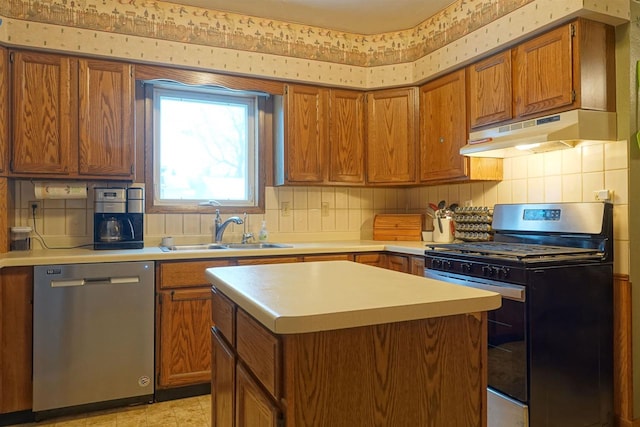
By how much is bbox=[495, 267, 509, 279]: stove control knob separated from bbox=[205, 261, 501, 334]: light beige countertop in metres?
0.84

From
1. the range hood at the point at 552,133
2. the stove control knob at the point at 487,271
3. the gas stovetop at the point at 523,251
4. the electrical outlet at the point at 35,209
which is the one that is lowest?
the stove control knob at the point at 487,271

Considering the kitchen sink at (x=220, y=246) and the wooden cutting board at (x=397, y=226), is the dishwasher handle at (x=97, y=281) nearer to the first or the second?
the kitchen sink at (x=220, y=246)

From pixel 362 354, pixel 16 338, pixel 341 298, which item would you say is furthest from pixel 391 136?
pixel 16 338

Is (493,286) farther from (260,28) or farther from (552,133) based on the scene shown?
(260,28)

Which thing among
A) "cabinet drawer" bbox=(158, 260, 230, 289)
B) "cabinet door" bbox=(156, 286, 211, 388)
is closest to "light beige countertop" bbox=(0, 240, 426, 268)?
"cabinet drawer" bbox=(158, 260, 230, 289)

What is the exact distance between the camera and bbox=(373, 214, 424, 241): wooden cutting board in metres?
3.50

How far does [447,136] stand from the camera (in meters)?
3.10

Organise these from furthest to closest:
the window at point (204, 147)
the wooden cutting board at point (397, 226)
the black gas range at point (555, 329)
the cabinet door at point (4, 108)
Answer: the wooden cutting board at point (397, 226) < the window at point (204, 147) < the cabinet door at point (4, 108) < the black gas range at point (555, 329)

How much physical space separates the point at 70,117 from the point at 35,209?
2.18 ft

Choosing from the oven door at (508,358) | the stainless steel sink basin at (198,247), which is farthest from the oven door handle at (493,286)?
the stainless steel sink basin at (198,247)

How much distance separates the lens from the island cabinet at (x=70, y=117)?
2.60 m

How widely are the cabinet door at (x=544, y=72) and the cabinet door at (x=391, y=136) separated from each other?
3.10 ft

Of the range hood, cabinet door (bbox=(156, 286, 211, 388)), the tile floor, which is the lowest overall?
the tile floor

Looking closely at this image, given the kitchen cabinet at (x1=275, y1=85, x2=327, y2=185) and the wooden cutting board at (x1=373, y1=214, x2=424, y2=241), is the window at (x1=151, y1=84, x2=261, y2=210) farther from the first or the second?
the wooden cutting board at (x1=373, y1=214, x2=424, y2=241)
